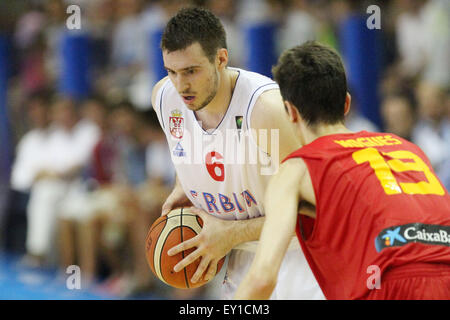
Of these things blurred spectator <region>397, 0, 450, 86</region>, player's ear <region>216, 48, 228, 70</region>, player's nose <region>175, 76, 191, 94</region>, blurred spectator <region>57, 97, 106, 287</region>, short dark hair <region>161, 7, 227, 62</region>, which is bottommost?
blurred spectator <region>57, 97, 106, 287</region>

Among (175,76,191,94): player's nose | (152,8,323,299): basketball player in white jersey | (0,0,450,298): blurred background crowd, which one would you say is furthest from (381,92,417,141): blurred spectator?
(175,76,191,94): player's nose

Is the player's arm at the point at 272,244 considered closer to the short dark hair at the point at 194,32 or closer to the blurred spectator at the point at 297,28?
the short dark hair at the point at 194,32

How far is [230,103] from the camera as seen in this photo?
357 cm

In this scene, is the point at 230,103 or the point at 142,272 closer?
the point at 230,103

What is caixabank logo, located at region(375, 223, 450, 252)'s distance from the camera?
249 cm

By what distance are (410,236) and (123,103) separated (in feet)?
→ 14.8

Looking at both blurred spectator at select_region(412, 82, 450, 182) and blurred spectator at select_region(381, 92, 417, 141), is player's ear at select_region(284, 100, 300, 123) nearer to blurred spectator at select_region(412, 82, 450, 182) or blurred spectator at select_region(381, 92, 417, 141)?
blurred spectator at select_region(412, 82, 450, 182)

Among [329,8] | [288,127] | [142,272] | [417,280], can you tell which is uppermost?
[329,8]

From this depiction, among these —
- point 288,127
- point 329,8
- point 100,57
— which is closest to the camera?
point 288,127

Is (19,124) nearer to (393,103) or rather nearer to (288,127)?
(393,103)

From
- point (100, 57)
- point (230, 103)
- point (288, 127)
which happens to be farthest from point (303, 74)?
point (100, 57)

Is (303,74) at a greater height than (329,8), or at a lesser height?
lesser

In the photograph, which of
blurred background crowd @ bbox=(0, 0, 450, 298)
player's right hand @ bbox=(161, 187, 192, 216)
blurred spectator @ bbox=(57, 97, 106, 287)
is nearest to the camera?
player's right hand @ bbox=(161, 187, 192, 216)

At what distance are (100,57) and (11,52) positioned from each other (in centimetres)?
206
